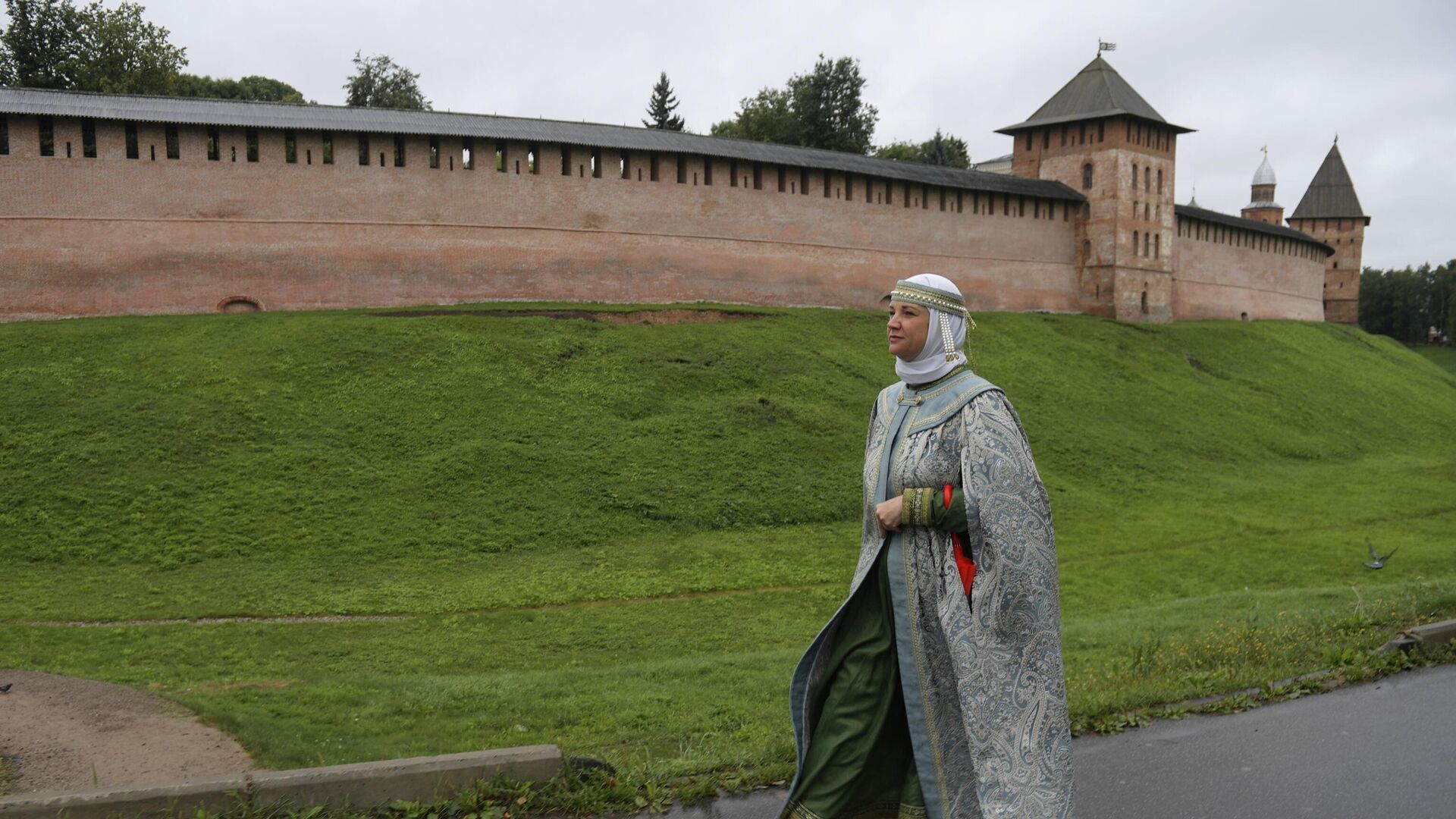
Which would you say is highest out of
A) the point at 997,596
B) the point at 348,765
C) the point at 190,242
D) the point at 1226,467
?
the point at 190,242

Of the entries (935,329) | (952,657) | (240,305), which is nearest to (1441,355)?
(240,305)

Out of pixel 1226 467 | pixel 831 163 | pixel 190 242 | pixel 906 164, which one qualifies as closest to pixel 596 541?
pixel 190 242

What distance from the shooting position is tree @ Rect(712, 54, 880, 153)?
4794 cm

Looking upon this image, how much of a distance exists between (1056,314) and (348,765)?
2935 cm

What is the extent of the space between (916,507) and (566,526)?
35.4ft

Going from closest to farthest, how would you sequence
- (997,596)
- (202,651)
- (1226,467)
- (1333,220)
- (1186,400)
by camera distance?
1. (997,596)
2. (202,651)
3. (1226,467)
4. (1186,400)
5. (1333,220)

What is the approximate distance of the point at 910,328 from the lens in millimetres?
3760

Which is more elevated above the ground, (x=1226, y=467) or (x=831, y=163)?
(x=831, y=163)

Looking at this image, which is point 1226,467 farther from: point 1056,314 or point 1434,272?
point 1434,272

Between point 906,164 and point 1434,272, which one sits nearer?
point 906,164

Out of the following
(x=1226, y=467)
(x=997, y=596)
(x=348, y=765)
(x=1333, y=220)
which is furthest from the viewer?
(x=1333, y=220)

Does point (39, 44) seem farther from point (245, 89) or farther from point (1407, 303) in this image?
point (1407, 303)

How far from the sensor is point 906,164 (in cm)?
3052

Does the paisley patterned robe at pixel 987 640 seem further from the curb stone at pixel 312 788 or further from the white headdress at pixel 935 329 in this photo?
the curb stone at pixel 312 788
